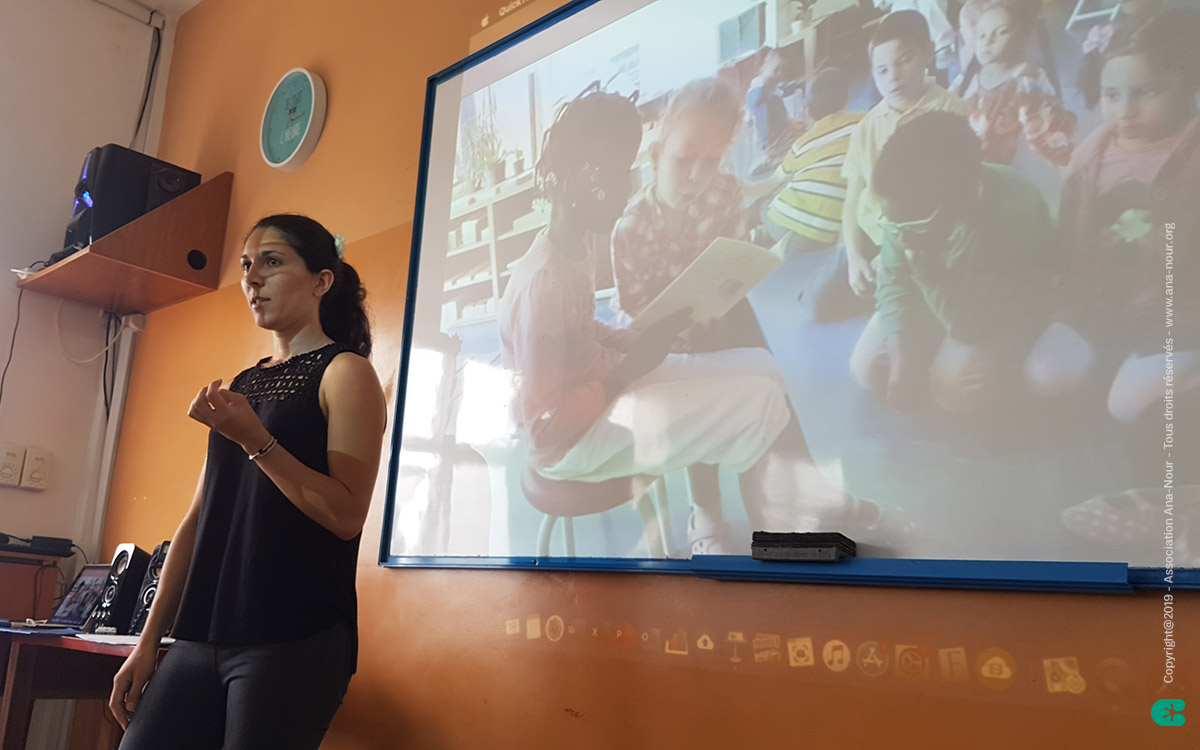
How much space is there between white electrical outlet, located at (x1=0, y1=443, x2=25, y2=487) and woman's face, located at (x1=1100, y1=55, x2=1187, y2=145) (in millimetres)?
3330

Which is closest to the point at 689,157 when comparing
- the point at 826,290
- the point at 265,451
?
the point at 826,290

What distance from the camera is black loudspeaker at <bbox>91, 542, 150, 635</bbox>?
2498 millimetres

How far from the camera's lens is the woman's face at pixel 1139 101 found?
1288 millimetres

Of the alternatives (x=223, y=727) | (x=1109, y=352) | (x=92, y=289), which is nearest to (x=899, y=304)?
(x=1109, y=352)

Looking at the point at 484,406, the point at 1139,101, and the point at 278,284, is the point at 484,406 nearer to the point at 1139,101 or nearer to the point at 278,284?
the point at 278,284

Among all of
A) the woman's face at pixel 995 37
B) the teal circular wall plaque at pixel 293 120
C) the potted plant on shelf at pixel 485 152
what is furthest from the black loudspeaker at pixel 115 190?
the woman's face at pixel 995 37

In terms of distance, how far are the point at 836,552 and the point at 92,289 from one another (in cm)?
286

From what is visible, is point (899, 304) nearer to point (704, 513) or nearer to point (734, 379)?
point (734, 379)

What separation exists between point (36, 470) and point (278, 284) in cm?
221

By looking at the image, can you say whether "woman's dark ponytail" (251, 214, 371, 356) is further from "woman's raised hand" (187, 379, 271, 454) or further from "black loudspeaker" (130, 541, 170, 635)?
"black loudspeaker" (130, 541, 170, 635)

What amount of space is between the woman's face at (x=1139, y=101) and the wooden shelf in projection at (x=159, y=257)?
270 cm

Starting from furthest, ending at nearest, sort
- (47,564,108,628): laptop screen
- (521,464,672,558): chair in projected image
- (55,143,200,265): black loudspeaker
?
(55,143,200,265): black loudspeaker < (47,564,108,628): laptop screen < (521,464,672,558): chair in projected image

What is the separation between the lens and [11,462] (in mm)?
3189

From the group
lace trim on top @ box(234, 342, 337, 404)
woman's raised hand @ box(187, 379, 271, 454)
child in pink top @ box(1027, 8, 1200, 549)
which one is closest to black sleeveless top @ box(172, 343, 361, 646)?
lace trim on top @ box(234, 342, 337, 404)
